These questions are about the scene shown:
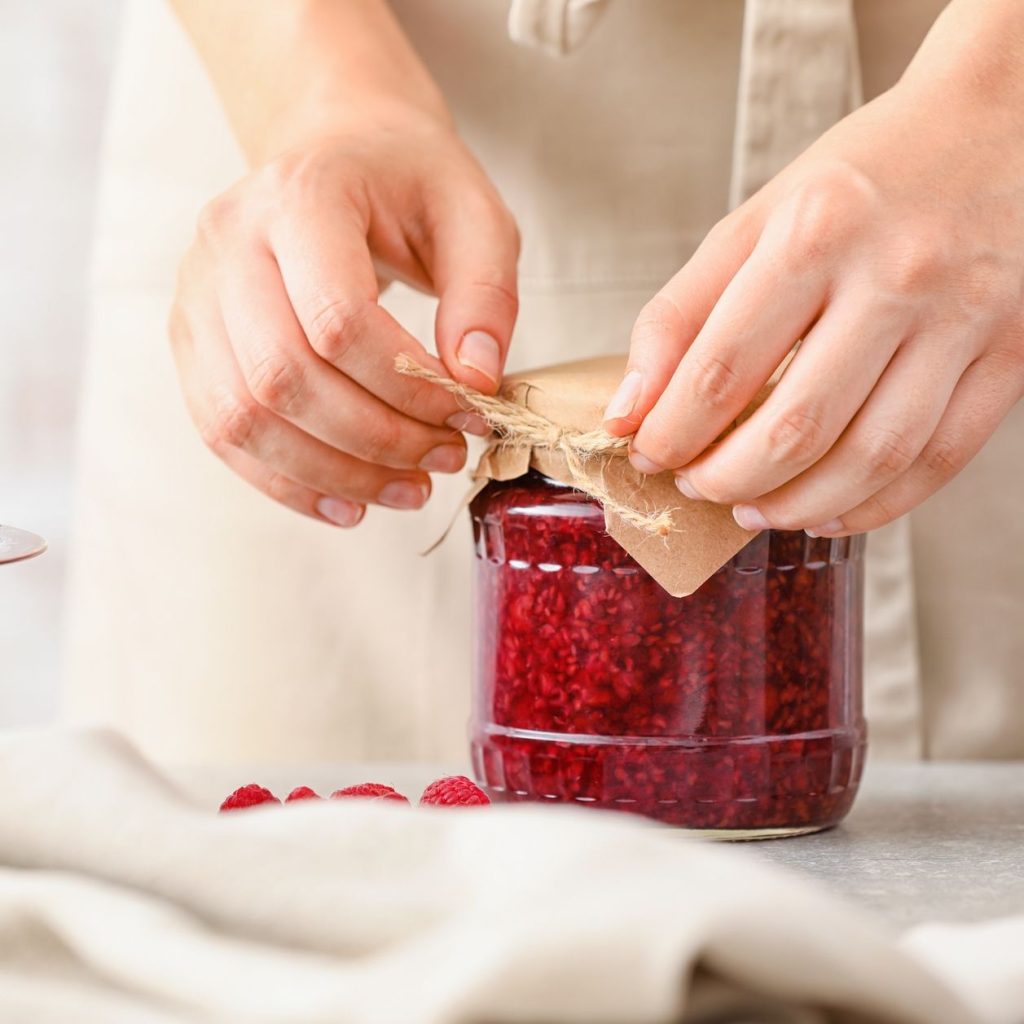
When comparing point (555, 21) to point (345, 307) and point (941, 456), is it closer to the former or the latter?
point (345, 307)

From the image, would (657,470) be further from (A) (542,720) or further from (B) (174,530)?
(B) (174,530)

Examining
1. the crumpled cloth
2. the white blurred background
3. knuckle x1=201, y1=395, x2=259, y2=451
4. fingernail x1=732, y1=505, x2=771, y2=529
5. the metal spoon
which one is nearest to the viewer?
the crumpled cloth

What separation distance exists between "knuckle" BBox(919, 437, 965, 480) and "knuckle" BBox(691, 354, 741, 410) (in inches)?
4.5

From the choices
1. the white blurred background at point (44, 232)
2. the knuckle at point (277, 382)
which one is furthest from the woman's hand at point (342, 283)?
the white blurred background at point (44, 232)

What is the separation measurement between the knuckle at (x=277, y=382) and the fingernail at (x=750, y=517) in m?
0.25

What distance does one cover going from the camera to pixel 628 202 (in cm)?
115

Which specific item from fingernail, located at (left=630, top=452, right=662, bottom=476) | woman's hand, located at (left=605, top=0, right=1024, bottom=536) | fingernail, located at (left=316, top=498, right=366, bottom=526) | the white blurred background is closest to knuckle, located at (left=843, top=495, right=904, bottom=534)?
woman's hand, located at (left=605, top=0, right=1024, bottom=536)

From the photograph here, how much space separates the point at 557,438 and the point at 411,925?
15.3 inches

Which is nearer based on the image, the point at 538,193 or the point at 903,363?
the point at 903,363

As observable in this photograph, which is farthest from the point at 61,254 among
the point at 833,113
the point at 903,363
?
the point at 903,363

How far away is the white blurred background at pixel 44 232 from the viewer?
6.37ft

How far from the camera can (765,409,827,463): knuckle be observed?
0.70m

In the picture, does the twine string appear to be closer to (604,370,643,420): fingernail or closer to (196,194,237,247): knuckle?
(604,370,643,420): fingernail

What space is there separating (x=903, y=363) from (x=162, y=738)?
2.54 ft
